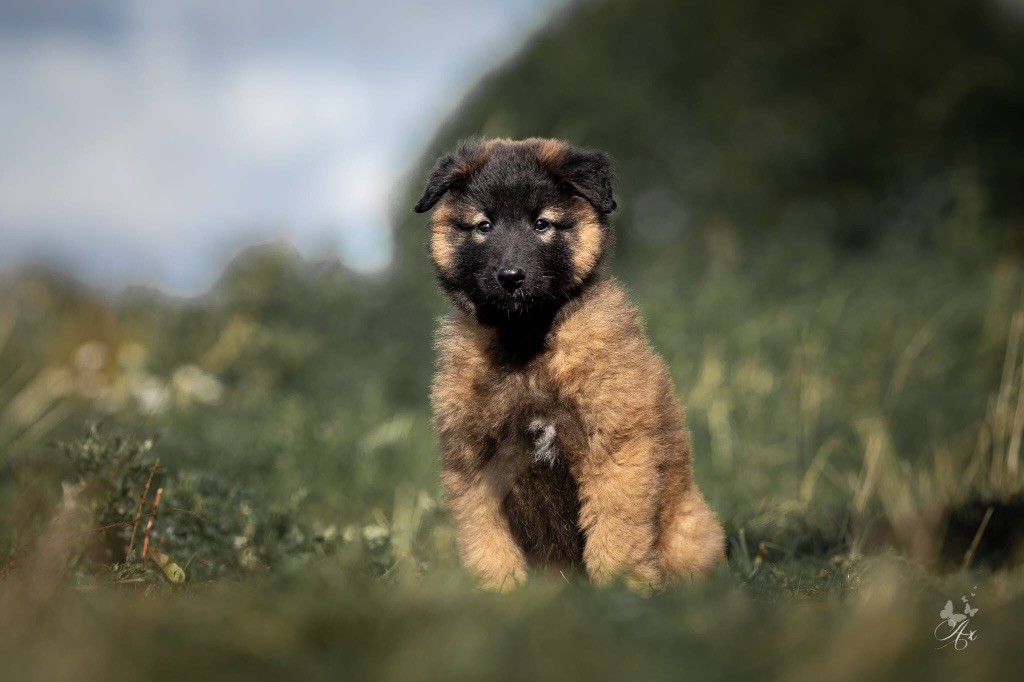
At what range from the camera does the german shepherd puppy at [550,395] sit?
395 centimetres

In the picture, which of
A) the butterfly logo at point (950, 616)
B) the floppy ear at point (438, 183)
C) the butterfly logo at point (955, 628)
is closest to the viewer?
the butterfly logo at point (955, 628)

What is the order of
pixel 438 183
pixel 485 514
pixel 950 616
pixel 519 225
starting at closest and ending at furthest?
pixel 950 616, pixel 485 514, pixel 519 225, pixel 438 183

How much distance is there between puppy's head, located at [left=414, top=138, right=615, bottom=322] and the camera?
4.22 m

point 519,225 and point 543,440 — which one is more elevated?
point 519,225

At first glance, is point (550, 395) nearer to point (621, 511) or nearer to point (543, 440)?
point (543, 440)

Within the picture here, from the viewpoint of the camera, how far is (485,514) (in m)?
4.05

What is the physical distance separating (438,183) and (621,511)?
164 centimetres

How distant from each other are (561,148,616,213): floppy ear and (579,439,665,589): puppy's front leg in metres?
1.04

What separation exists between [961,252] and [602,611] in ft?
31.1

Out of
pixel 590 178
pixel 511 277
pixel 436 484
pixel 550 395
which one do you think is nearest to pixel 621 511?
pixel 550 395

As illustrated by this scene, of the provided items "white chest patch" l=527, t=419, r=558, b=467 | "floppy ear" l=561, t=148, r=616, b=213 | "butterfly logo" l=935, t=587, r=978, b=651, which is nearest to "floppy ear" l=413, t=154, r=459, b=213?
"floppy ear" l=561, t=148, r=616, b=213

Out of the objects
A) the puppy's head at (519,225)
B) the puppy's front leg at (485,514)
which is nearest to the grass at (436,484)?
the puppy's front leg at (485,514)

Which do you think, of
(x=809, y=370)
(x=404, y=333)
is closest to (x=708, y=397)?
(x=809, y=370)

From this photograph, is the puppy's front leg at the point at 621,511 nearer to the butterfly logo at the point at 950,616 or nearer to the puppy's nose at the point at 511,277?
the puppy's nose at the point at 511,277
